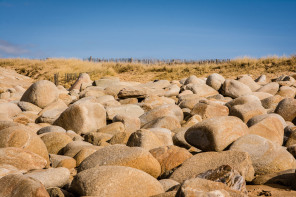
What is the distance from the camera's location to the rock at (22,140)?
5123mm

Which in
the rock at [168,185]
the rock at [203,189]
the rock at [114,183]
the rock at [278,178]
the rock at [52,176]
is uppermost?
the rock at [203,189]

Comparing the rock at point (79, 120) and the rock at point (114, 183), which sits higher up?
the rock at point (114, 183)

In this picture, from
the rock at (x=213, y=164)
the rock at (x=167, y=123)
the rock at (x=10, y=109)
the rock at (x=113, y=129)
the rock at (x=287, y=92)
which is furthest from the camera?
the rock at (x=287, y=92)

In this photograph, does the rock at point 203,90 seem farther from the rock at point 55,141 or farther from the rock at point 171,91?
the rock at point 55,141

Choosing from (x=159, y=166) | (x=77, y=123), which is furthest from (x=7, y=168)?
(x=77, y=123)

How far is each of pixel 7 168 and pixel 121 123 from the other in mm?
3643

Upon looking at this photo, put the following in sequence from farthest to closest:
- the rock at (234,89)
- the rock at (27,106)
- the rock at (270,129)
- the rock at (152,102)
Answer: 1. the rock at (234,89)
2. the rock at (27,106)
3. the rock at (152,102)
4. the rock at (270,129)

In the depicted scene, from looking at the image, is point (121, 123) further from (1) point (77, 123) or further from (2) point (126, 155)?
(2) point (126, 155)

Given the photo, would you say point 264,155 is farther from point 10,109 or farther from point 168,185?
point 10,109

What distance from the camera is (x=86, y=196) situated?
10.4 feet

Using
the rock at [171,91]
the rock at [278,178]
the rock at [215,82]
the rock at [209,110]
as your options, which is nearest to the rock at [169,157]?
the rock at [278,178]

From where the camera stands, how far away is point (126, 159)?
4.18m

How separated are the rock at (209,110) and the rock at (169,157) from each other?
11.7 feet

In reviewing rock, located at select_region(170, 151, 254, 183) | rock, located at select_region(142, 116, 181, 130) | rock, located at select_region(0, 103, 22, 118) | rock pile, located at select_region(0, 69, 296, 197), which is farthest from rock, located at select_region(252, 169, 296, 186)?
rock, located at select_region(0, 103, 22, 118)
